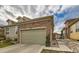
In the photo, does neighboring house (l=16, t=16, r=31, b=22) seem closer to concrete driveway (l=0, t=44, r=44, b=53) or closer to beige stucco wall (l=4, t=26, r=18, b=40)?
beige stucco wall (l=4, t=26, r=18, b=40)

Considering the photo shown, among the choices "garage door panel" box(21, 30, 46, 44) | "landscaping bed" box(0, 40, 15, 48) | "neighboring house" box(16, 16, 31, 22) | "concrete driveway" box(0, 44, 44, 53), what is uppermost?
"neighboring house" box(16, 16, 31, 22)

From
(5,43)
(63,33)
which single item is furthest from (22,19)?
(63,33)

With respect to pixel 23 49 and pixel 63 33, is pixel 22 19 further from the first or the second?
pixel 63 33

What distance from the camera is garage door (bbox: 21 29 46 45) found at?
2568 millimetres

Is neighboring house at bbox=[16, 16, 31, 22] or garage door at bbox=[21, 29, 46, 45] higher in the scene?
neighboring house at bbox=[16, 16, 31, 22]

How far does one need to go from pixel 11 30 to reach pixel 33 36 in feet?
1.46

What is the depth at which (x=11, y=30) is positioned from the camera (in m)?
2.63

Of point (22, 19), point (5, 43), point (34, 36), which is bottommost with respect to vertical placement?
point (5, 43)

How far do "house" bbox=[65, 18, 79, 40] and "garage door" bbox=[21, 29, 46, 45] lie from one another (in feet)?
1.44

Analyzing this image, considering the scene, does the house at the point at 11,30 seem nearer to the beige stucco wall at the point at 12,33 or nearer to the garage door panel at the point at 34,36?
the beige stucco wall at the point at 12,33

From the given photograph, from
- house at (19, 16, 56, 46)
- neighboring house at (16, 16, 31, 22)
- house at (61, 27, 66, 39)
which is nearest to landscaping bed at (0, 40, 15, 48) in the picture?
house at (19, 16, 56, 46)

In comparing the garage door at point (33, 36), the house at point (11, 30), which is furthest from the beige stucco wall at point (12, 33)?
the garage door at point (33, 36)

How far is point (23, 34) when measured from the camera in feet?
8.55

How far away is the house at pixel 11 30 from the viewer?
2535 millimetres
